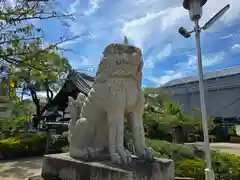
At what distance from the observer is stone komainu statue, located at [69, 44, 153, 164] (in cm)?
254

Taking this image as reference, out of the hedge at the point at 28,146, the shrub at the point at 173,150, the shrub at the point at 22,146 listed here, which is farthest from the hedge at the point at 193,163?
the shrub at the point at 22,146

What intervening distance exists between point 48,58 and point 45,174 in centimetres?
296

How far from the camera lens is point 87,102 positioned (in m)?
2.86

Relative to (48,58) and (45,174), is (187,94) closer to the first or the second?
(48,58)

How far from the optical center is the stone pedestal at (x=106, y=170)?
227 centimetres

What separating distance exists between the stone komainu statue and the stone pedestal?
0.12 meters

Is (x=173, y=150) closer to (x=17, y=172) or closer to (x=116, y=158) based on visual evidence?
(x=116, y=158)

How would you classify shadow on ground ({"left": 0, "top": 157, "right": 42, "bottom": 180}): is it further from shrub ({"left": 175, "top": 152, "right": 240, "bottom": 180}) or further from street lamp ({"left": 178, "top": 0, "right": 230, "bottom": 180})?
street lamp ({"left": 178, "top": 0, "right": 230, "bottom": 180})

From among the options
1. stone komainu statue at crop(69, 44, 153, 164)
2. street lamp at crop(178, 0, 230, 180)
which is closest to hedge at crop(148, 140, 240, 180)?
street lamp at crop(178, 0, 230, 180)

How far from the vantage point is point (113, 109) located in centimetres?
254

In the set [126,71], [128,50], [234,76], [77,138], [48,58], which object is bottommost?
[77,138]

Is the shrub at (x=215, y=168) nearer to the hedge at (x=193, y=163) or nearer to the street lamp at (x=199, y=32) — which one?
the hedge at (x=193, y=163)

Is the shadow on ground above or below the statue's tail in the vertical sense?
below

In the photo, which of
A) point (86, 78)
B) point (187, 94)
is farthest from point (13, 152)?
point (187, 94)
